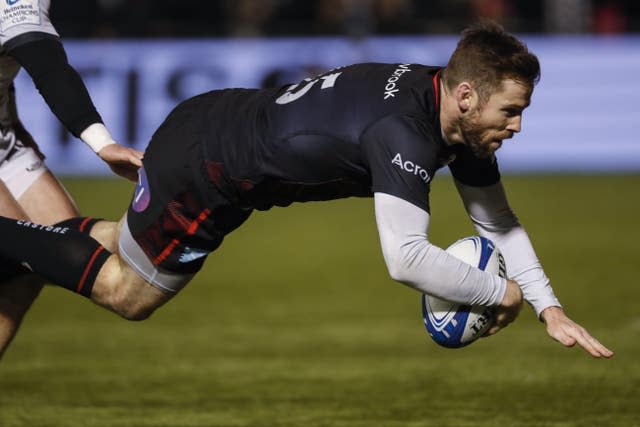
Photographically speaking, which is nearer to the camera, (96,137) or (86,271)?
(96,137)

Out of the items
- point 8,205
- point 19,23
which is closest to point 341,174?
point 19,23

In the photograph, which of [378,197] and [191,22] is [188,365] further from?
[191,22]

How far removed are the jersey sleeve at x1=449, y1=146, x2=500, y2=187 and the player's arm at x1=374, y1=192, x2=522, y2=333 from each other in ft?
1.93

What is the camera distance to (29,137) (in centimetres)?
592

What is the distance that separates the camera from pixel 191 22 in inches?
655

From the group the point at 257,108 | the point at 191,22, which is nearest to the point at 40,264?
the point at 257,108

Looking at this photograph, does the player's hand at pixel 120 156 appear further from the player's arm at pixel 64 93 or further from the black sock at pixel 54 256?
the black sock at pixel 54 256

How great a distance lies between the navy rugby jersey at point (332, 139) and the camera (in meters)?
4.55

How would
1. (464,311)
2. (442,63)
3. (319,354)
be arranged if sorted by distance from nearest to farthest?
(464,311)
(319,354)
(442,63)

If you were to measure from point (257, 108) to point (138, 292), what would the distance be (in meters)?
0.91

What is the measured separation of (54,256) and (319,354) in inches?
101

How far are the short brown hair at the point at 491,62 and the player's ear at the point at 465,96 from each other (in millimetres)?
19

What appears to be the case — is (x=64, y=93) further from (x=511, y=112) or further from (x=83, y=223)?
(x=511, y=112)

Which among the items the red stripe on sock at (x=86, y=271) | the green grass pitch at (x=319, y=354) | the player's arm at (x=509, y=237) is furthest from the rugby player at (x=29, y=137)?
the player's arm at (x=509, y=237)
